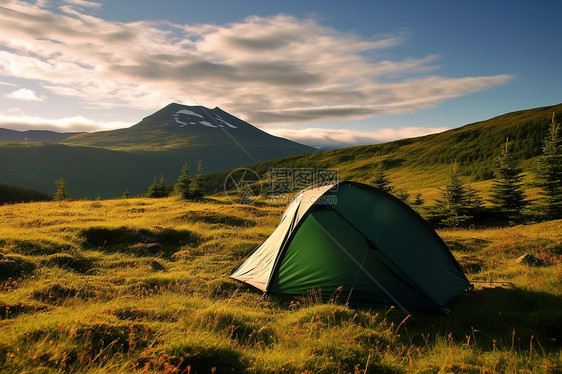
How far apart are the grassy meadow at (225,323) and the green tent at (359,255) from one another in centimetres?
45

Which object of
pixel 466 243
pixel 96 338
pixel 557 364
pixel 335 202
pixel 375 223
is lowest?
pixel 466 243

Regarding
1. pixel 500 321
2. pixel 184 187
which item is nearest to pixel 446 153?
pixel 184 187

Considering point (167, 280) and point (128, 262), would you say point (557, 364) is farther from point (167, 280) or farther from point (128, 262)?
point (128, 262)

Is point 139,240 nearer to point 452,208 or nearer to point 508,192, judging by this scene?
point 452,208

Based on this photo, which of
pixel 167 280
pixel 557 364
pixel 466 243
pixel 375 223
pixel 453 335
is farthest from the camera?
pixel 466 243

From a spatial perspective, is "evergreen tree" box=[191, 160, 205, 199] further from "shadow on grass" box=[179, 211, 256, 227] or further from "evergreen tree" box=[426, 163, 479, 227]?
"evergreen tree" box=[426, 163, 479, 227]

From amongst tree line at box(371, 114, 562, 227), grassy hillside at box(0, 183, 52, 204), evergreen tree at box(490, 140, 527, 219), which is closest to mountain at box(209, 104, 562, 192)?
evergreen tree at box(490, 140, 527, 219)

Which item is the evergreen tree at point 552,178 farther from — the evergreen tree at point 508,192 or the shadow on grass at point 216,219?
the shadow on grass at point 216,219

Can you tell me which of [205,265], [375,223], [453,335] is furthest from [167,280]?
[453,335]

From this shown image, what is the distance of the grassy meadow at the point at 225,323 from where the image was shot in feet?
14.8

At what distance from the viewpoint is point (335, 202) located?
8773 millimetres

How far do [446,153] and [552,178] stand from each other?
213 feet

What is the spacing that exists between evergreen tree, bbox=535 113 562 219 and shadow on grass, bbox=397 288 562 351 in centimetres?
2471

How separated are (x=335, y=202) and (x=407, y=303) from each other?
3234 mm
